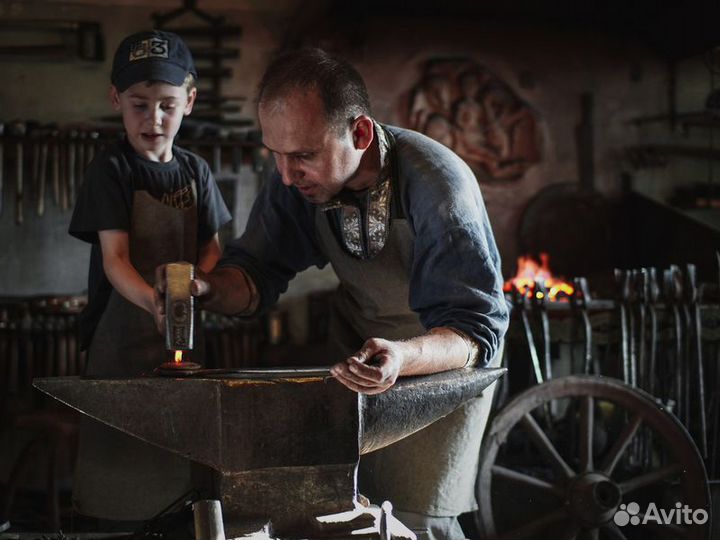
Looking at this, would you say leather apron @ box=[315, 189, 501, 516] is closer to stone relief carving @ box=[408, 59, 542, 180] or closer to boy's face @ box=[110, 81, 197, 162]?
boy's face @ box=[110, 81, 197, 162]

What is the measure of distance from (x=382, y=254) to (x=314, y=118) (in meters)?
0.55

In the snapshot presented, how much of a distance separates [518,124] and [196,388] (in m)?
5.81

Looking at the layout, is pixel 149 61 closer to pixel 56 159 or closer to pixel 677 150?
pixel 56 159

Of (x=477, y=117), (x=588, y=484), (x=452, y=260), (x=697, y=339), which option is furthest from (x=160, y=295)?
(x=477, y=117)

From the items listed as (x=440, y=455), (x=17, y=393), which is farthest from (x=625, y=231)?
(x=440, y=455)

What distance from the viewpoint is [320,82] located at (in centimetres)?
244

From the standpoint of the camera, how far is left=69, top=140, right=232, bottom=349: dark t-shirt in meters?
2.99

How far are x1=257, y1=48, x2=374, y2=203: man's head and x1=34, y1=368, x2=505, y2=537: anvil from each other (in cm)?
61

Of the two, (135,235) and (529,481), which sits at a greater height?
(135,235)

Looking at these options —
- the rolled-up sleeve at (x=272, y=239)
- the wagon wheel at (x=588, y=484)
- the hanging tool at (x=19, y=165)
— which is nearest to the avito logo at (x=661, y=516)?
the wagon wheel at (x=588, y=484)

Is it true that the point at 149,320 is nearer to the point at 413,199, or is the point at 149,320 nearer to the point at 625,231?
the point at 413,199

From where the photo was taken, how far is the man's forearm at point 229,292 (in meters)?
2.75

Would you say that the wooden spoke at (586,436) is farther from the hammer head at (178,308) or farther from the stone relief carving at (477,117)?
the stone relief carving at (477,117)

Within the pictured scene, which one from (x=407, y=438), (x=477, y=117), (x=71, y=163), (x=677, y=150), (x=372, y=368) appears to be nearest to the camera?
(x=372, y=368)
